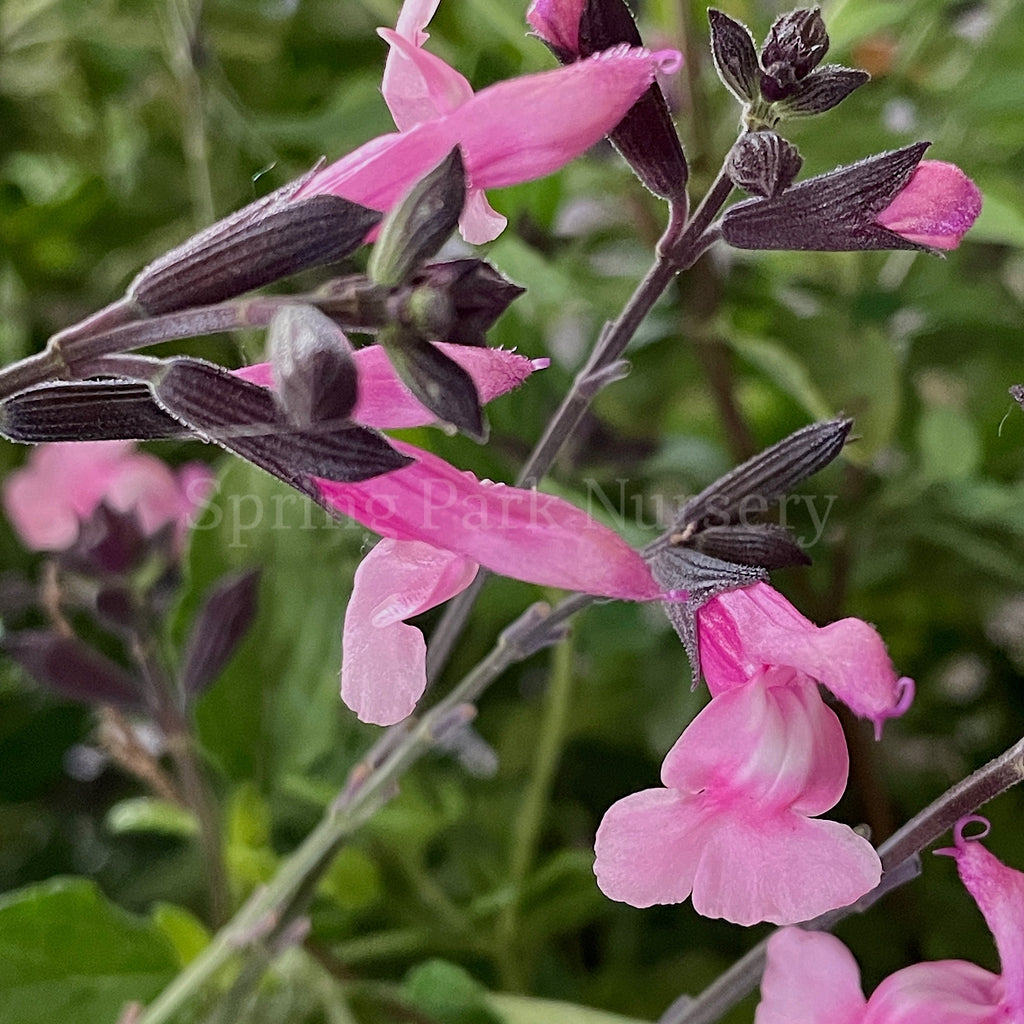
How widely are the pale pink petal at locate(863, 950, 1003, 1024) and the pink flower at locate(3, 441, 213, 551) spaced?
0.54m

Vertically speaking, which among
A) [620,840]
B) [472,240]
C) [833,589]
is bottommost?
[833,589]

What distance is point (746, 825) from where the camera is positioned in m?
→ 0.27

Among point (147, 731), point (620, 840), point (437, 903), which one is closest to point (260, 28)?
point (147, 731)

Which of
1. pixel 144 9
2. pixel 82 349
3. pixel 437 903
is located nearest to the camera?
pixel 82 349

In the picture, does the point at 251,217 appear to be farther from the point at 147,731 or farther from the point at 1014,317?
the point at 147,731

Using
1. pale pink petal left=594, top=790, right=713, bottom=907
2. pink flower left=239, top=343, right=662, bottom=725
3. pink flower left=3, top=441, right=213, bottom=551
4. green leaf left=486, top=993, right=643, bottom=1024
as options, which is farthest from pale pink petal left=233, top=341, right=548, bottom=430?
pink flower left=3, top=441, right=213, bottom=551

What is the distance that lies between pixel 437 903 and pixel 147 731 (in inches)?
15.6

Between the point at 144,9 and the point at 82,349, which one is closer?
the point at 82,349

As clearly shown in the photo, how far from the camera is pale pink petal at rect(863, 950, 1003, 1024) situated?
28cm

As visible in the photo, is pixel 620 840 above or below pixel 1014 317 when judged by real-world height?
above

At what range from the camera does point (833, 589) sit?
61 cm

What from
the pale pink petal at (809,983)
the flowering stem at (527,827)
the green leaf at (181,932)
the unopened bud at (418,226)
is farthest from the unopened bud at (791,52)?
the green leaf at (181,932)

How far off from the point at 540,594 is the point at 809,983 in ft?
0.82

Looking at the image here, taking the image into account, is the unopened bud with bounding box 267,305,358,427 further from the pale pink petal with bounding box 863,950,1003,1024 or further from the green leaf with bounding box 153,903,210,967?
the green leaf with bounding box 153,903,210,967
